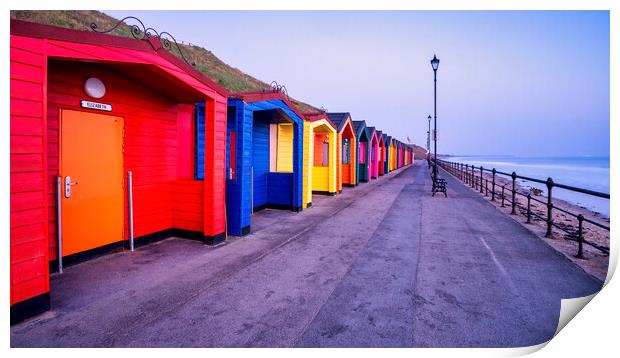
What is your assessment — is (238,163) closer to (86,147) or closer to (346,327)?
(86,147)

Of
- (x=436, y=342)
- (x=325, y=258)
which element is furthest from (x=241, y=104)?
(x=436, y=342)

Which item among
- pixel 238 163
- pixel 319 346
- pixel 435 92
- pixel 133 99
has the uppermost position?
pixel 435 92

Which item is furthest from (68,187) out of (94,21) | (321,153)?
(94,21)

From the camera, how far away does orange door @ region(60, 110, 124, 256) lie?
4969mm

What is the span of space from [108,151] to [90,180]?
57cm

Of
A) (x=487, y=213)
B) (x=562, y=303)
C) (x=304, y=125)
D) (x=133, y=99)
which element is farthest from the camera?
(x=304, y=125)

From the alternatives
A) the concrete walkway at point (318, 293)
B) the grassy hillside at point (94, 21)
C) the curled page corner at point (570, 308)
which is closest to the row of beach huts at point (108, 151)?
the concrete walkway at point (318, 293)

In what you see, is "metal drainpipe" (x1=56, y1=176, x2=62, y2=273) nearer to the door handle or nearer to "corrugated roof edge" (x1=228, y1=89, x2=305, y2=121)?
the door handle

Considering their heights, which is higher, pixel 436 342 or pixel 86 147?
pixel 86 147

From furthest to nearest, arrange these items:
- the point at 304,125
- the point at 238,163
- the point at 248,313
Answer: the point at 304,125
the point at 238,163
the point at 248,313

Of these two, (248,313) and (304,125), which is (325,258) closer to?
(248,313)

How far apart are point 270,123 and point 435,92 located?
8.49m

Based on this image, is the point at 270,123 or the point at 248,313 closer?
the point at 248,313

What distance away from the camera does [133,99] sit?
596cm
